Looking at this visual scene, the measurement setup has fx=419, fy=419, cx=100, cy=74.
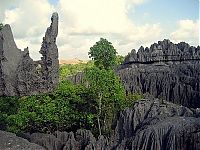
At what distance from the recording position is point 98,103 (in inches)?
1035

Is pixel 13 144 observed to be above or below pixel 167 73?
below

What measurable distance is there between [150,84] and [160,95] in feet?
7.44

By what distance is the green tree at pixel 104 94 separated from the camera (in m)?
25.3

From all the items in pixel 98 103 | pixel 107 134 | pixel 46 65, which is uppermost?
pixel 46 65

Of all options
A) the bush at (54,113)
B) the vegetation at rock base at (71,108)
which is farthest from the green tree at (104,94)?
the bush at (54,113)

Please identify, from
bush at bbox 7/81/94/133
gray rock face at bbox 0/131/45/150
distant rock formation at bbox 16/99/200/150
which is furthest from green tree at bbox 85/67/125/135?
gray rock face at bbox 0/131/45/150

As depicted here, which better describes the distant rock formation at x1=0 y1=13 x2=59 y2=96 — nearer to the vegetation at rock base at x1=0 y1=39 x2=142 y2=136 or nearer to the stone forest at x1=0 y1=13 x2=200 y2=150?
the stone forest at x1=0 y1=13 x2=200 y2=150

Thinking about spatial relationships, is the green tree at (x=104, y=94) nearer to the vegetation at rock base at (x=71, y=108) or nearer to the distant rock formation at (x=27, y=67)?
the vegetation at rock base at (x=71, y=108)

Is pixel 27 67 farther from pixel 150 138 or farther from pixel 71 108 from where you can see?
pixel 71 108

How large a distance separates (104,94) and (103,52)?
17.1 m

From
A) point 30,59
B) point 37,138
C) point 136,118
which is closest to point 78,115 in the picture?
point 136,118

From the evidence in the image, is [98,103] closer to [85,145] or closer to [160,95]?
[85,145]

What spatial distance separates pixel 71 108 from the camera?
26.4 meters

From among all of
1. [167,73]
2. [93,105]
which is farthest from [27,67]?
[167,73]
